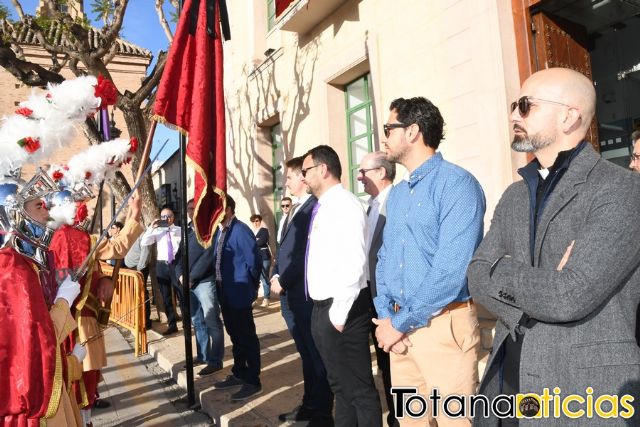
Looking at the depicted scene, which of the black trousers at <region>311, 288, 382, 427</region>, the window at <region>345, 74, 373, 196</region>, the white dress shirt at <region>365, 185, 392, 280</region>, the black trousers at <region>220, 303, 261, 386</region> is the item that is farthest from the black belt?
the window at <region>345, 74, 373, 196</region>

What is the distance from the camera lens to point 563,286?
1.46 meters

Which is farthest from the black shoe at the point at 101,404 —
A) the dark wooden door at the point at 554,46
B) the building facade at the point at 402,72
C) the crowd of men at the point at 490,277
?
the dark wooden door at the point at 554,46

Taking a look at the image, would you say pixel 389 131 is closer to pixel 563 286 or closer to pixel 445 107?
pixel 563 286

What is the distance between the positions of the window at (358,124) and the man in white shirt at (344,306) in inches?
197

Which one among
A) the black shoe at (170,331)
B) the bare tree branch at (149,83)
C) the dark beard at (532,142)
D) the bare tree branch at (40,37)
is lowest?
the black shoe at (170,331)

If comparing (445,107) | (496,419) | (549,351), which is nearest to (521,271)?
(549,351)

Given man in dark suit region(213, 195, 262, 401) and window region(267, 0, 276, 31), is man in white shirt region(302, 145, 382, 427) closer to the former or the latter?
man in dark suit region(213, 195, 262, 401)

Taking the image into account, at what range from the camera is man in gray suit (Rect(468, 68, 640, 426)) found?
4.71 ft

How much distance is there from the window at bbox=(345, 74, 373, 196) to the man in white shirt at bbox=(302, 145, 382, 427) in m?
5.02

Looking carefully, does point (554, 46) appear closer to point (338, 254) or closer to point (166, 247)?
point (338, 254)

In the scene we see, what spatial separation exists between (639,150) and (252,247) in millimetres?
3567

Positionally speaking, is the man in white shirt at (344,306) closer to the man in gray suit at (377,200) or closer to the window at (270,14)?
the man in gray suit at (377,200)

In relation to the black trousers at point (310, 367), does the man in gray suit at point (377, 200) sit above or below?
above

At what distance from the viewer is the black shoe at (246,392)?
14.2 feet
